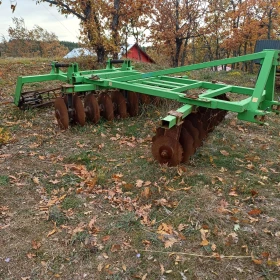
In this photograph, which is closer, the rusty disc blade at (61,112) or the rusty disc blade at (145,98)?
the rusty disc blade at (61,112)

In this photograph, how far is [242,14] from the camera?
22.0m

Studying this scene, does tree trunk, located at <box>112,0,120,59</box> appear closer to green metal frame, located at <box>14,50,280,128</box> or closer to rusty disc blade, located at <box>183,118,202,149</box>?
green metal frame, located at <box>14,50,280,128</box>

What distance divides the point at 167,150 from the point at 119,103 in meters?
2.37

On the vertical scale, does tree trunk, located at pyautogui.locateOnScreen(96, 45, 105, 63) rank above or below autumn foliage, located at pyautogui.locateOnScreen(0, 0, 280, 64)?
below

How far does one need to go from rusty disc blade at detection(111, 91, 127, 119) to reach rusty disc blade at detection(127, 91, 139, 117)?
0.19m

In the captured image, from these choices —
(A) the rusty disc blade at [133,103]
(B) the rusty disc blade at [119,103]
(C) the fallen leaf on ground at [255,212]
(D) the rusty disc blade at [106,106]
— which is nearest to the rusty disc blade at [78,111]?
(D) the rusty disc blade at [106,106]

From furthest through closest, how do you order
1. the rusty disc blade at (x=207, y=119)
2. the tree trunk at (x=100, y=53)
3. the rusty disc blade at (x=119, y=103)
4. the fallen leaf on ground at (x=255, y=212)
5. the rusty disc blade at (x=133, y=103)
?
the tree trunk at (x=100, y=53), the rusty disc blade at (x=133, y=103), the rusty disc blade at (x=119, y=103), the rusty disc blade at (x=207, y=119), the fallen leaf on ground at (x=255, y=212)

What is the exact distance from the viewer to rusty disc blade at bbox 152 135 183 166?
3789 millimetres

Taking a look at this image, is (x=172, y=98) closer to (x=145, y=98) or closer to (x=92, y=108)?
(x=92, y=108)

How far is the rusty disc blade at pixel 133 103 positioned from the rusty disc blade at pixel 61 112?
56.6 inches

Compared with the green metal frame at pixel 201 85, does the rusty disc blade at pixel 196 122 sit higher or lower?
lower

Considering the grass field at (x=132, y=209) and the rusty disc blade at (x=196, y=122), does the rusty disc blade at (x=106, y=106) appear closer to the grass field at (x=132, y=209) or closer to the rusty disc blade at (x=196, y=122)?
the grass field at (x=132, y=209)

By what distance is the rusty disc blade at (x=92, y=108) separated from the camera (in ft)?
17.8

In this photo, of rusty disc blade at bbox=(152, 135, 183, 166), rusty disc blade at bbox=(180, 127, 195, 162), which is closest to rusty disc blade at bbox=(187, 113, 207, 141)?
rusty disc blade at bbox=(180, 127, 195, 162)
